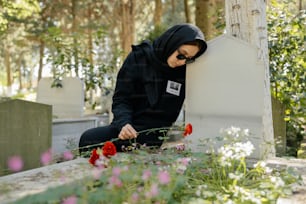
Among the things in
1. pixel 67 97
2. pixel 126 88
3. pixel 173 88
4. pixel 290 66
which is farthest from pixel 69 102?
pixel 173 88

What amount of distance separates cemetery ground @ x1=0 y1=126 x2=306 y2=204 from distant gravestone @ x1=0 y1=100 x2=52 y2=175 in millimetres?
1763

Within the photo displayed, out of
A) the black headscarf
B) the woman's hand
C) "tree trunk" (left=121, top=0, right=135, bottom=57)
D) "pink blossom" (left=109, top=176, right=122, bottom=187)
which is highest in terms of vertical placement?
"tree trunk" (left=121, top=0, right=135, bottom=57)

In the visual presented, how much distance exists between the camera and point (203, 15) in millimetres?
6922

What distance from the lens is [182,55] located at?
2145 millimetres

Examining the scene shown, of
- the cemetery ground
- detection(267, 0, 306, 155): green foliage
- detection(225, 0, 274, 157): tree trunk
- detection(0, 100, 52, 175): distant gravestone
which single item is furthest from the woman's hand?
detection(267, 0, 306, 155): green foliage

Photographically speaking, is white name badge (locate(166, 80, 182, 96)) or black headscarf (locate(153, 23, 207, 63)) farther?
white name badge (locate(166, 80, 182, 96))

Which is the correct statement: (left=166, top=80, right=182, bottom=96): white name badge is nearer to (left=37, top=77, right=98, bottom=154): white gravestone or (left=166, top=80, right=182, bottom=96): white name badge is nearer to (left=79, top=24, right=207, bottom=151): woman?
(left=79, top=24, right=207, bottom=151): woman

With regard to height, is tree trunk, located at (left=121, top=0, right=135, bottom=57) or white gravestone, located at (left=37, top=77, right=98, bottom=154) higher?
tree trunk, located at (left=121, top=0, right=135, bottom=57)

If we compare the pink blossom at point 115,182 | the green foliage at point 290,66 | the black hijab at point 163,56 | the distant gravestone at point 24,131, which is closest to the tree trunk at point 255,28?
the black hijab at point 163,56

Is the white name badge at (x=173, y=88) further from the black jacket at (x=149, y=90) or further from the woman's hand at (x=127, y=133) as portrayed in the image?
the woman's hand at (x=127, y=133)

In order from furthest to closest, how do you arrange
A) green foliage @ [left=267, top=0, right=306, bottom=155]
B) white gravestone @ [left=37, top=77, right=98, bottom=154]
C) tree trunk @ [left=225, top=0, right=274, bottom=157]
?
white gravestone @ [left=37, top=77, right=98, bottom=154], green foliage @ [left=267, top=0, right=306, bottom=155], tree trunk @ [left=225, top=0, right=274, bottom=157]

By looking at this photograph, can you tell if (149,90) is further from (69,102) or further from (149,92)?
(69,102)

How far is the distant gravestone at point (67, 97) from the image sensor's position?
5895mm

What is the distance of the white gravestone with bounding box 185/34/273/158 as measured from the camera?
2027 millimetres
